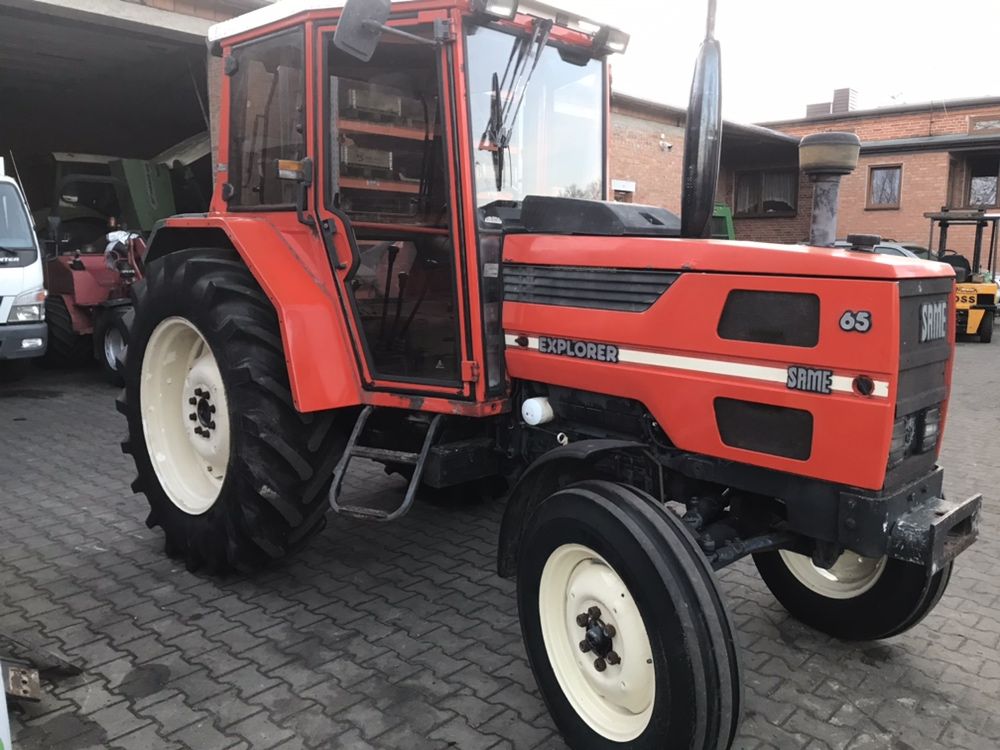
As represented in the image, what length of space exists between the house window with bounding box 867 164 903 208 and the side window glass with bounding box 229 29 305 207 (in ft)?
66.0

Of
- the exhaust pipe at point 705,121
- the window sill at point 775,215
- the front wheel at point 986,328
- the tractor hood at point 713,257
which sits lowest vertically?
the front wheel at point 986,328

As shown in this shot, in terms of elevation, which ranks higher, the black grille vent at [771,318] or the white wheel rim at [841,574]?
the black grille vent at [771,318]

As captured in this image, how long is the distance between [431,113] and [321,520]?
1.77m

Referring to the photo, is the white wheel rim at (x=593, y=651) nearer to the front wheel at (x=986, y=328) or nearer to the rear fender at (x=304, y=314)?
the rear fender at (x=304, y=314)

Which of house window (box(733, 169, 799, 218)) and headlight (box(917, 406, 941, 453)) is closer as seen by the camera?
headlight (box(917, 406, 941, 453))

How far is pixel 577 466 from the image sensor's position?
2.78 meters

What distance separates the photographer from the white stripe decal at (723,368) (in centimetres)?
218

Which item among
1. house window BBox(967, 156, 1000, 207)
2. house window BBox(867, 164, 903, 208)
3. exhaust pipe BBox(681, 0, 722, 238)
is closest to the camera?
exhaust pipe BBox(681, 0, 722, 238)

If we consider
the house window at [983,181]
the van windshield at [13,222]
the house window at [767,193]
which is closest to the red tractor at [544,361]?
the van windshield at [13,222]

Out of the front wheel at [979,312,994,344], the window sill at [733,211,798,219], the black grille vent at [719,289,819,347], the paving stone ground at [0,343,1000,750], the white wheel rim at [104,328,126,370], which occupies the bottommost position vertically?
the front wheel at [979,312,994,344]

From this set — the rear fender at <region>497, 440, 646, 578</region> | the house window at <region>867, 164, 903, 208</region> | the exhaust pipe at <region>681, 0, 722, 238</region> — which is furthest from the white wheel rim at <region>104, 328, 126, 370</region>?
the house window at <region>867, 164, 903, 208</region>

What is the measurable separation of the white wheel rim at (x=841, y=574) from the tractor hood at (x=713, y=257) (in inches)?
47.1

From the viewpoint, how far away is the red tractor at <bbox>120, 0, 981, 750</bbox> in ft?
7.34

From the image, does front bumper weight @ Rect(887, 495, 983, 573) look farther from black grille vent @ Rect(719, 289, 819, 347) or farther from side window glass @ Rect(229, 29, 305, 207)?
side window glass @ Rect(229, 29, 305, 207)
